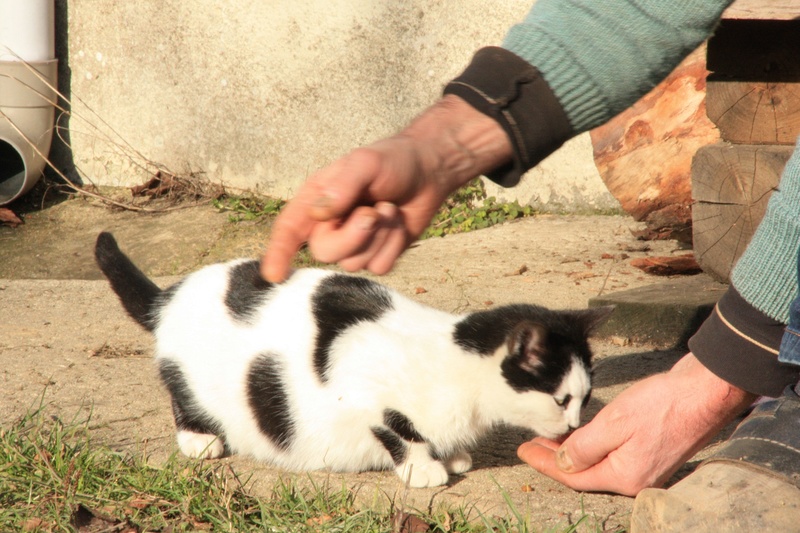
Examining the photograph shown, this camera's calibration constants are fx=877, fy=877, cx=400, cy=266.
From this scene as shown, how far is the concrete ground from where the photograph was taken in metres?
2.12

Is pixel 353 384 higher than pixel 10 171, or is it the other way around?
pixel 353 384

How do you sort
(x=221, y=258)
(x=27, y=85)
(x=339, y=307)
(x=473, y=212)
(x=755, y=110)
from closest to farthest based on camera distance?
(x=339, y=307)
(x=755, y=110)
(x=221, y=258)
(x=473, y=212)
(x=27, y=85)

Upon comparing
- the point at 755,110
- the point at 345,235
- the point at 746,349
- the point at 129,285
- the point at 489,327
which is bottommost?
the point at 129,285

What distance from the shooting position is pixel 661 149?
11.6 ft

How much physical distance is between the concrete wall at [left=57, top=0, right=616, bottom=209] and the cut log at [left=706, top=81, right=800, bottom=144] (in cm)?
205

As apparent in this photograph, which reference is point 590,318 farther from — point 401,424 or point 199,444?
point 199,444

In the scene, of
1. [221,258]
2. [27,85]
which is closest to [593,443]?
[221,258]

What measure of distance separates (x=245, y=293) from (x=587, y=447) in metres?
0.97

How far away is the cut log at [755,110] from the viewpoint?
2711 mm

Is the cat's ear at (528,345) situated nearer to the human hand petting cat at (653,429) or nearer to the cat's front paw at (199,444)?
the human hand petting cat at (653,429)

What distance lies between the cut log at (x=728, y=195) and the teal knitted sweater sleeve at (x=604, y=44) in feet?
4.50

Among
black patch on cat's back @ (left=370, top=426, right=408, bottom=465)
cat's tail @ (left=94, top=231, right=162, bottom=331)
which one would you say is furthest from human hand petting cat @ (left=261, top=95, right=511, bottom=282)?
cat's tail @ (left=94, top=231, right=162, bottom=331)

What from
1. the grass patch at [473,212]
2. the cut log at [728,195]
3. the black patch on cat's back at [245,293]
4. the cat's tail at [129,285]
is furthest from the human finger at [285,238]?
the grass patch at [473,212]

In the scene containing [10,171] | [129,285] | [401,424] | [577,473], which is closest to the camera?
[577,473]
